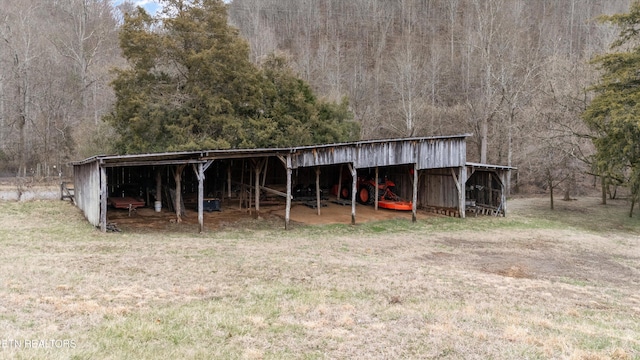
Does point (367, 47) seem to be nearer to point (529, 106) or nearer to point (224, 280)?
point (529, 106)

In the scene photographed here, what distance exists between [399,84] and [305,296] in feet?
124

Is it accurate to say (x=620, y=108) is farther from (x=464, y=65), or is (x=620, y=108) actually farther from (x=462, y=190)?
(x=464, y=65)

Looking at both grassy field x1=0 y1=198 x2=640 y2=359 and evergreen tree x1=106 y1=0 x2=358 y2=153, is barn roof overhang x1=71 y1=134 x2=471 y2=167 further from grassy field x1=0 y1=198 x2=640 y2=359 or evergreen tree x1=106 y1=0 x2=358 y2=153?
evergreen tree x1=106 y1=0 x2=358 y2=153

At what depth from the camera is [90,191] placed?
633 inches

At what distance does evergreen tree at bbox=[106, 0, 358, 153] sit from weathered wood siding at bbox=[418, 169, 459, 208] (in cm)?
876

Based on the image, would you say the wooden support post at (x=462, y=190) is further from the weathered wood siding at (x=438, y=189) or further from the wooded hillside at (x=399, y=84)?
the wooded hillside at (x=399, y=84)

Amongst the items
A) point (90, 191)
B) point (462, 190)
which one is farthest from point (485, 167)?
point (90, 191)

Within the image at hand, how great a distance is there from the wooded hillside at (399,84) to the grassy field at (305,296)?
17299mm

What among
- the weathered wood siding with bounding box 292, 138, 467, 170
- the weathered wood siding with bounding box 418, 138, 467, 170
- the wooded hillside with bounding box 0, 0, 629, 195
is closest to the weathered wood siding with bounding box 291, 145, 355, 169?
the weathered wood siding with bounding box 292, 138, 467, 170

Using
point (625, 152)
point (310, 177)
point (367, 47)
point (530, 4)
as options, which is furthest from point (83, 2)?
point (530, 4)

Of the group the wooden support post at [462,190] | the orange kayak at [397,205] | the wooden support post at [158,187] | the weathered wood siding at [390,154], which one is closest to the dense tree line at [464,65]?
the wooden support post at [462,190]

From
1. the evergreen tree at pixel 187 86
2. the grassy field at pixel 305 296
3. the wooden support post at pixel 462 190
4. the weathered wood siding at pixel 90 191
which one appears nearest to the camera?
the grassy field at pixel 305 296

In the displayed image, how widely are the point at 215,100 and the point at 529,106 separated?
28168 mm

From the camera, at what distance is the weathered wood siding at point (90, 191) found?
581 inches
